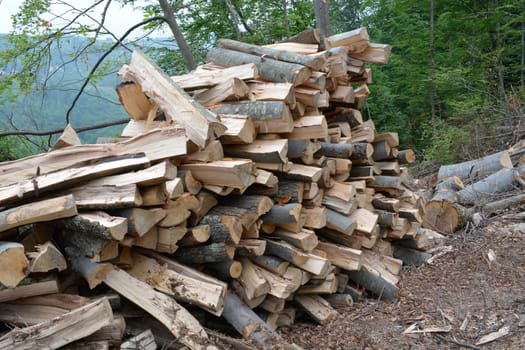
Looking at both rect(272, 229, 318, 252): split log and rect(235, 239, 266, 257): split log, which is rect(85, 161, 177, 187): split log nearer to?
rect(235, 239, 266, 257): split log

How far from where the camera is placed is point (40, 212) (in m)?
2.44

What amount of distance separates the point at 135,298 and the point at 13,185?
1.02 m

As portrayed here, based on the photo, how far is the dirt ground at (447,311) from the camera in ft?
10.5

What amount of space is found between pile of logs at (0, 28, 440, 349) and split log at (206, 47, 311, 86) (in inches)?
0.6

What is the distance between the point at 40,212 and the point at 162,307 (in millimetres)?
873

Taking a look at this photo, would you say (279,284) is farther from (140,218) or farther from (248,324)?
(140,218)

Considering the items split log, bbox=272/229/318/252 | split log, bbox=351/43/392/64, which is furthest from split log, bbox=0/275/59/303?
split log, bbox=351/43/392/64

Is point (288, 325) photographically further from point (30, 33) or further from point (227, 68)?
point (30, 33)

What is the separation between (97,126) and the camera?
8.43m

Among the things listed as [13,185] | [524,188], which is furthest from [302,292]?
[524,188]

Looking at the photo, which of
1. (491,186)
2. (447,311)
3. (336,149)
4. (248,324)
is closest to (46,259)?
(248,324)

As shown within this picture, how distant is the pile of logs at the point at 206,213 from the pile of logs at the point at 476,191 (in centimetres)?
138

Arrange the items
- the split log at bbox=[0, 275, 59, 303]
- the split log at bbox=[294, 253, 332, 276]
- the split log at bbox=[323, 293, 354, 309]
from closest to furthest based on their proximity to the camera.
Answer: the split log at bbox=[0, 275, 59, 303]
the split log at bbox=[294, 253, 332, 276]
the split log at bbox=[323, 293, 354, 309]

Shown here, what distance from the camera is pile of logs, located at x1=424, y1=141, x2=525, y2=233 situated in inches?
230
